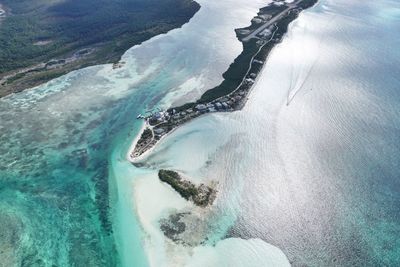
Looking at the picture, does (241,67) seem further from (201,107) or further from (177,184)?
(177,184)

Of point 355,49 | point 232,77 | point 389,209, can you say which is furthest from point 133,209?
point 355,49

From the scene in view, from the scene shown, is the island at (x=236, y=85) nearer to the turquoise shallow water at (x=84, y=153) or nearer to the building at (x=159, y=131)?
the building at (x=159, y=131)

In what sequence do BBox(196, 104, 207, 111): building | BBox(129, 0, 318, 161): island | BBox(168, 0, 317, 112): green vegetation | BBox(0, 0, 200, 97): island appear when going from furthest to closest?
BBox(0, 0, 200, 97): island, BBox(168, 0, 317, 112): green vegetation, BBox(196, 104, 207, 111): building, BBox(129, 0, 318, 161): island

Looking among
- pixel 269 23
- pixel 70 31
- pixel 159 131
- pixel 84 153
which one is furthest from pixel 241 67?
pixel 70 31

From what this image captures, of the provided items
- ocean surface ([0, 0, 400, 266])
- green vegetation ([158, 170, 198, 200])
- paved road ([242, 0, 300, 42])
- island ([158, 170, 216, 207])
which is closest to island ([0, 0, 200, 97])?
ocean surface ([0, 0, 400, 266])

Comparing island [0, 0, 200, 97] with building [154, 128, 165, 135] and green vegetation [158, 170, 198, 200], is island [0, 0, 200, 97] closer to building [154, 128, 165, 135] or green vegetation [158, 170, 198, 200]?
building [154, 128, 165, 135]

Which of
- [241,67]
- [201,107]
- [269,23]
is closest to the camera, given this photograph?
[201,107]
